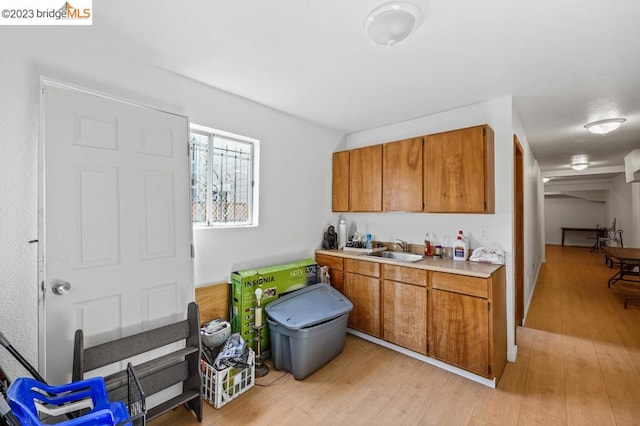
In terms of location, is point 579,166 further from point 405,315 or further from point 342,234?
point 405,315

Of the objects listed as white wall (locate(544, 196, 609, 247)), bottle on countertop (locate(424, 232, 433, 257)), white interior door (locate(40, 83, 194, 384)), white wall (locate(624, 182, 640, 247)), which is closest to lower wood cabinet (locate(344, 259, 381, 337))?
bottle on countertop (locate(424, 232, 433, 257))

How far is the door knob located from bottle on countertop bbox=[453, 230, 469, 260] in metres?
3.08

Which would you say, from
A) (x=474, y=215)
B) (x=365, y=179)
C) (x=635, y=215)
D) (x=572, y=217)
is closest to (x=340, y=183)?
(x=365, y=179)

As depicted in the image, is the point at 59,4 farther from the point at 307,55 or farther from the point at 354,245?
the point at 354,245

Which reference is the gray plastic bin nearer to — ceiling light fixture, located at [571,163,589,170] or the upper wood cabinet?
→ the upper wood cabinet

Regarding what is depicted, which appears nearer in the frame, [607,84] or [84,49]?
[84,49]

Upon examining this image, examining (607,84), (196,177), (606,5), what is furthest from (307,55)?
(607,84)

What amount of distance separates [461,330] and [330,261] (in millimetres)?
1492

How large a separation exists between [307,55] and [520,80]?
5.81ft

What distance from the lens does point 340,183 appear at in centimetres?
360

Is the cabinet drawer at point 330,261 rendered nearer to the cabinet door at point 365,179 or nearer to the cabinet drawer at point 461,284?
the cabinet door at point 365,179

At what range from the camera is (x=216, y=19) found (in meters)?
1.57

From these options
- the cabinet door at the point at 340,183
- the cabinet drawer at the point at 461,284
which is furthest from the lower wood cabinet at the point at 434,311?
the cabinet door at the point at 340,183

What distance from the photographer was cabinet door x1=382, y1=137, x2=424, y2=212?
2865 millimetres
